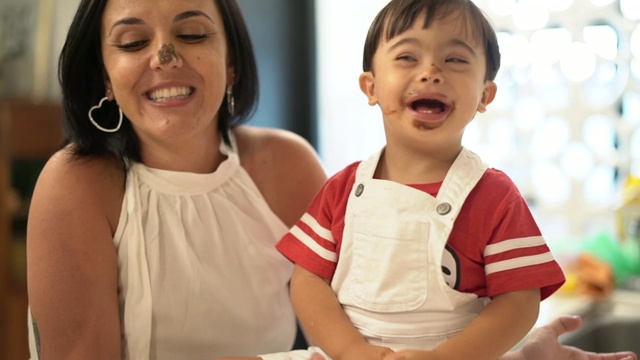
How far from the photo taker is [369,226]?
3.83 feet

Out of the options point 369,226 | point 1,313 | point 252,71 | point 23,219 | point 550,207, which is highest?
point 252,71

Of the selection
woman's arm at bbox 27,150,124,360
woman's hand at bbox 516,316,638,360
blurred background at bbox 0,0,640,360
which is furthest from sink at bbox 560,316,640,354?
woman's arm at bbox 27,150,124,360

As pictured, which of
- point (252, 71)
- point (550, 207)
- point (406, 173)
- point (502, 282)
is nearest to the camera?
point (502, 282)

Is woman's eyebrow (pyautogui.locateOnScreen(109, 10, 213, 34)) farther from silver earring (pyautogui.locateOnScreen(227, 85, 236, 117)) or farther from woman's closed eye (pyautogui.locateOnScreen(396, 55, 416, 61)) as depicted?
woman's closed eye (pyautogui.locateOnScreen(396, 55, 416, 61))

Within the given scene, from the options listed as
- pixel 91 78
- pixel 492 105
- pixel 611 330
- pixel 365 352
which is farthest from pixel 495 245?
pixel 492 105

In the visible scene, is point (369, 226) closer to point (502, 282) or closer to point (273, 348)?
point (502, 282)

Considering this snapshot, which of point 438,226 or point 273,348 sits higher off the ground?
point 438,226

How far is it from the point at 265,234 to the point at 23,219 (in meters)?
1.99

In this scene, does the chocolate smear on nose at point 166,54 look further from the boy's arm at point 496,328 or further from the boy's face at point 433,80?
the boy's arm at point 496,328

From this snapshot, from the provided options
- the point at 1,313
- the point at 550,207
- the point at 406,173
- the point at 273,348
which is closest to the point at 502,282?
the point at 406,173

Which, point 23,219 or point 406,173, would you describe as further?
point 23,219

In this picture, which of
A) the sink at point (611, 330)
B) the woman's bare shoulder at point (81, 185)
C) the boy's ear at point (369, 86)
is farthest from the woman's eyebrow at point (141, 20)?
the sink at point (611, 330)

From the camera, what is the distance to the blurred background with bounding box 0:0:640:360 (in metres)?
2.40

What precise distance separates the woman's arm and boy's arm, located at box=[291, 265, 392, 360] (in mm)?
364
